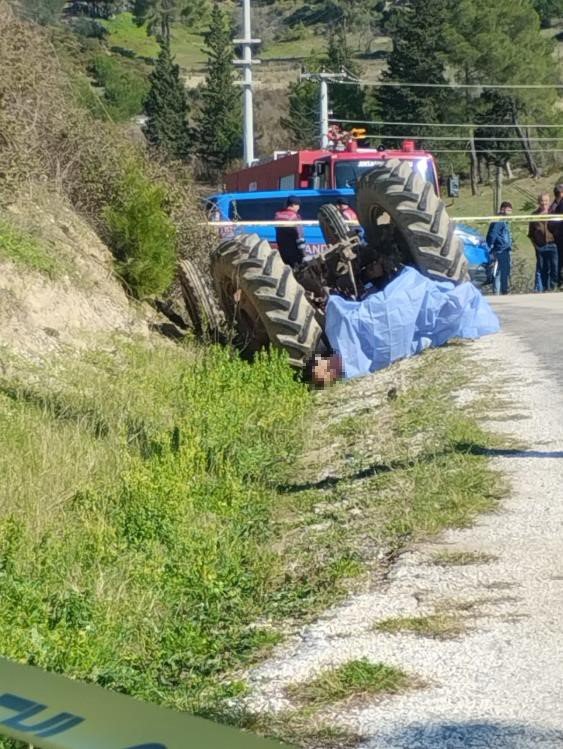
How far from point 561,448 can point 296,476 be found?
5.44 ft

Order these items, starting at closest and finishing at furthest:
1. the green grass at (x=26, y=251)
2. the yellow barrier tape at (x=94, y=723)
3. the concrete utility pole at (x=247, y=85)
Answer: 1. the yellow barrier tape at (x=94, y=723)
2. the green grass at (x=26, y=251)
3. the concrete utility pole at (x=247, y=85)

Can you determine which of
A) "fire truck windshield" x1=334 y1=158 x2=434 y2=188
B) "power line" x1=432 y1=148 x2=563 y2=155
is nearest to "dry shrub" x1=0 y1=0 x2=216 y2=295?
"fire truck windshield" x1=334 y1=158 x2=434 y2=188

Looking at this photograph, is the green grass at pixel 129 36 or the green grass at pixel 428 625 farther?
the green grass at pixel 129 36

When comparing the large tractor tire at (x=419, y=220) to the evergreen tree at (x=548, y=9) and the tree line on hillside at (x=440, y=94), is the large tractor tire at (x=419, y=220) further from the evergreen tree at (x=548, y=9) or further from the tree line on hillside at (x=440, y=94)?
the evergreen tree at (x=548, y=9)

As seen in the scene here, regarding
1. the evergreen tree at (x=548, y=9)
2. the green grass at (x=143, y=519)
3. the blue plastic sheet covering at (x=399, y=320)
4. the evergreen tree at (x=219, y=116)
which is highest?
the evergreen tree at (x=548, y=9)

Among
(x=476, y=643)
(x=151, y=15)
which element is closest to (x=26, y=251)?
(x=476, y=643)

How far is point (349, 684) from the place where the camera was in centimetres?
433

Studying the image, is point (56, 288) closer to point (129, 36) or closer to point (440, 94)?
point (440, 94)

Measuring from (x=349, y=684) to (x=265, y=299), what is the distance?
25.7 feet

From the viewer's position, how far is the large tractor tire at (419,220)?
12.9m

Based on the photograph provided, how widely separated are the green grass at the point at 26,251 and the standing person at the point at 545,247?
10470mm

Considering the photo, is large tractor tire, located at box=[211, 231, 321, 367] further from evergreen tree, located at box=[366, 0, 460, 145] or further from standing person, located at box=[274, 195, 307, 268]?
evergreen tree, located at box=[366, 0, 460, 145]

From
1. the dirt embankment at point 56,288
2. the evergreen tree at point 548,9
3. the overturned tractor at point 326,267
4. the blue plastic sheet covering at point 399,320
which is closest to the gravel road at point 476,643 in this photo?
the blue plastic sheet covering at point 399,320

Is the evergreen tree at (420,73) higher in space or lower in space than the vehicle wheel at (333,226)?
higher
